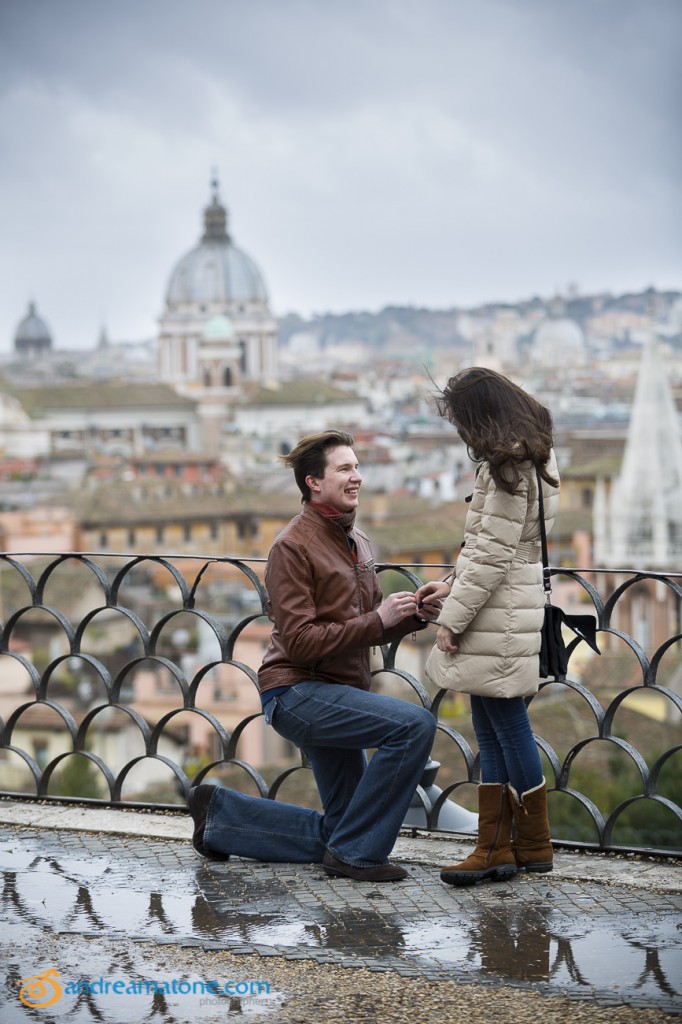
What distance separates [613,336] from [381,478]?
109 metres

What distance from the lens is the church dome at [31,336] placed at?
152500 mm

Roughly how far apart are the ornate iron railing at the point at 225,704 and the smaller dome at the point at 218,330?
58370 millimetres

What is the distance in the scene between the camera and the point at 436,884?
297 centimetres

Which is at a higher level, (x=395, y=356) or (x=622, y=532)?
(x=395, y=356)

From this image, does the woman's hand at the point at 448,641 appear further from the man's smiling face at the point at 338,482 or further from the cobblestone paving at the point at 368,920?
the cobblestone paving at the point at 368,920

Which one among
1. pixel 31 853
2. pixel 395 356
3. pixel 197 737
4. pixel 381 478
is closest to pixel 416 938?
pixel 31 853

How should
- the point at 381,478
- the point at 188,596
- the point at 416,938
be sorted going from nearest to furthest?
the point at 416,938 → the point at 188,596 → the point at 381,478

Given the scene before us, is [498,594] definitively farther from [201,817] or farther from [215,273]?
[215,273]

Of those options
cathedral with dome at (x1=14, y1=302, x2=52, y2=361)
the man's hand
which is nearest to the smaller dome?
cathedral with dome at (x1=14, y1=302, x2=52, y2=361)

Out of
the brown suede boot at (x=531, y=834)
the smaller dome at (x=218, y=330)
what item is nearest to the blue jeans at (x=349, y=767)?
the brown suede boot at (x=531, y=834)

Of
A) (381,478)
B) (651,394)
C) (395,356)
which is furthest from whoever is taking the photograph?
(395,356)

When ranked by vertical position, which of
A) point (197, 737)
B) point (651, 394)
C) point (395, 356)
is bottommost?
point (197, 737)

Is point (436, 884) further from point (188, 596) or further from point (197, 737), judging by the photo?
point (197, 737)

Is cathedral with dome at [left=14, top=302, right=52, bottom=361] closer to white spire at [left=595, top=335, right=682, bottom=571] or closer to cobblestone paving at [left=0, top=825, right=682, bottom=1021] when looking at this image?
white spire at [left=595, top=335, right=682, bottom=571]
